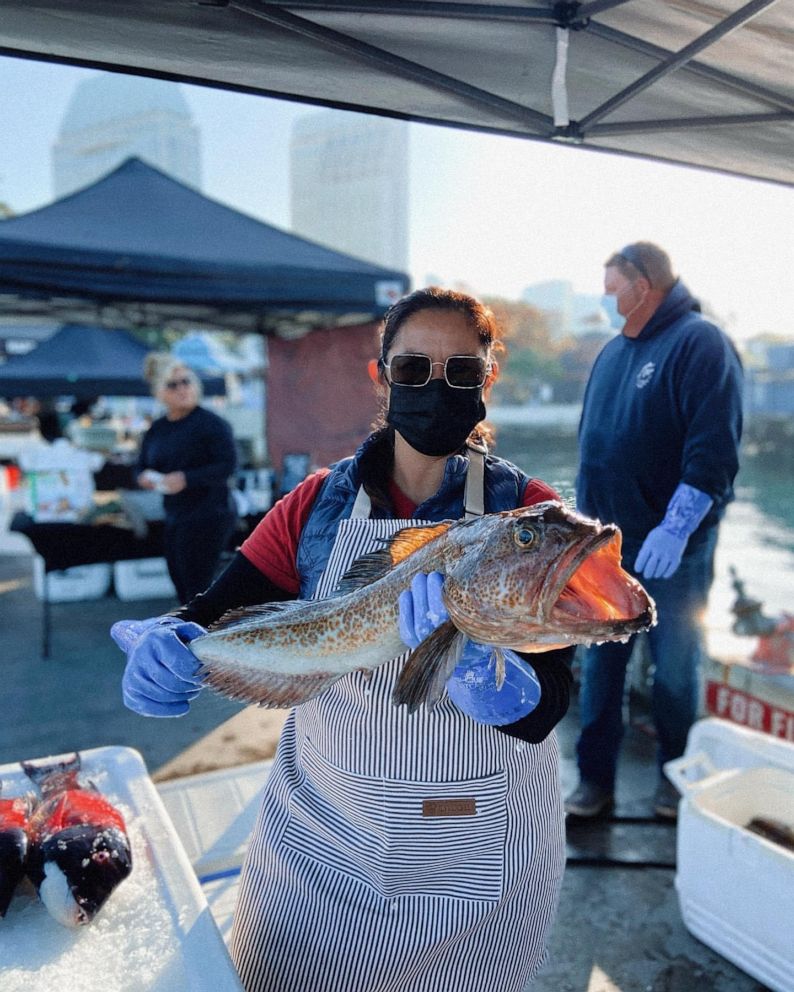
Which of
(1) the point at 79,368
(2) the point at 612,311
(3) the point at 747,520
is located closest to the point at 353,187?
(3) the point at 747,520

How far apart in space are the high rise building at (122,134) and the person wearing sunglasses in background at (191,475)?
460ft

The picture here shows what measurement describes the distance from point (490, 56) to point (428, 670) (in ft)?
7.94

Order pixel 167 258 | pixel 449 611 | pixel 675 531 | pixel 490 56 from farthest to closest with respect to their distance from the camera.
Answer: pixel 167 258 < pixel 675 531 < pixel 490 56 < pixel 449 611

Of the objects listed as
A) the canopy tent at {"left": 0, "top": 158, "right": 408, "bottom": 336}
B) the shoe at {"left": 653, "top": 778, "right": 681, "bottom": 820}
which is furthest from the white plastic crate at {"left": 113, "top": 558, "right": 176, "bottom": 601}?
the shoe at {"left": 653, "top": 778, "right": 681, "bottom": 820}

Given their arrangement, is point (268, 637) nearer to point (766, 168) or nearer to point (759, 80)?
point (759, 80)

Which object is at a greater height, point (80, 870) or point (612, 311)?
point (612, 311)

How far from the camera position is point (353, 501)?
1.83 m

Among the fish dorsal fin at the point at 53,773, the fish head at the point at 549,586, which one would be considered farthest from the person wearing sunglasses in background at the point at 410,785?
the fish dorsal fin at the point at 53,773

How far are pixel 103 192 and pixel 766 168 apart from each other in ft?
20.3

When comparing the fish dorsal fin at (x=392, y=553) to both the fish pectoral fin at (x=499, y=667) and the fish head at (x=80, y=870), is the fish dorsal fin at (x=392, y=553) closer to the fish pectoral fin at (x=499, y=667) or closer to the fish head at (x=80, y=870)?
the fish pectoral fin at (x=499, y=667)

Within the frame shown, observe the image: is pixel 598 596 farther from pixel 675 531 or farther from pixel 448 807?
pixel 675 531

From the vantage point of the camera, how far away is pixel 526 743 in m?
1.73

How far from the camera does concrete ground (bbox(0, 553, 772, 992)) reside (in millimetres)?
2664

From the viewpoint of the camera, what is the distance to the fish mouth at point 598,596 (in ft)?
3.79
